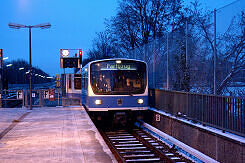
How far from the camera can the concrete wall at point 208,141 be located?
7.47m

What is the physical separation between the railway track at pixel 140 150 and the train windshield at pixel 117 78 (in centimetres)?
202

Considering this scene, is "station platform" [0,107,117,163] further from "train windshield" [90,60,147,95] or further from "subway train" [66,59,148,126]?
"train windshield" [90,60,147,95]

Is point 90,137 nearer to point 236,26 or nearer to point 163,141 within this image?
point 163,141

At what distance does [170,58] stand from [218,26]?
16.5 ft

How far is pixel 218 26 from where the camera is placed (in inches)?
376

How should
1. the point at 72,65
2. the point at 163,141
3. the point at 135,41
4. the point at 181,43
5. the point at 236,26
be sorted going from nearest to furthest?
the point at 236,26
the point at 163,141
the point at 181,43
the point at 72,65
the point at 135,41

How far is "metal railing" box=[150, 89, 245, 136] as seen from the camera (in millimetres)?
7953

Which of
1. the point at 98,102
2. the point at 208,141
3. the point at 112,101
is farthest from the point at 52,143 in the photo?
the point at 112,101

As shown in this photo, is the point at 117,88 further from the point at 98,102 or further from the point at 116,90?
the point at 98,102

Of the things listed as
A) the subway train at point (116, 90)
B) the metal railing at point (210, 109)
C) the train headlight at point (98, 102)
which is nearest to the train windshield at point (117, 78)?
the subway train at point (116, 90)

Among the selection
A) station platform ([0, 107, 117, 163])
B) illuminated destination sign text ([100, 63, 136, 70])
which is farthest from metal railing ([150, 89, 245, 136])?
station platform ([0, 107, 117, 163])

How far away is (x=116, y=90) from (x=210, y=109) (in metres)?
5.66

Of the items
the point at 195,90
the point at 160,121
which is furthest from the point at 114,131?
the point at 195,90

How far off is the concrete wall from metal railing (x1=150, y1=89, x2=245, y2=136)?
32 cm
